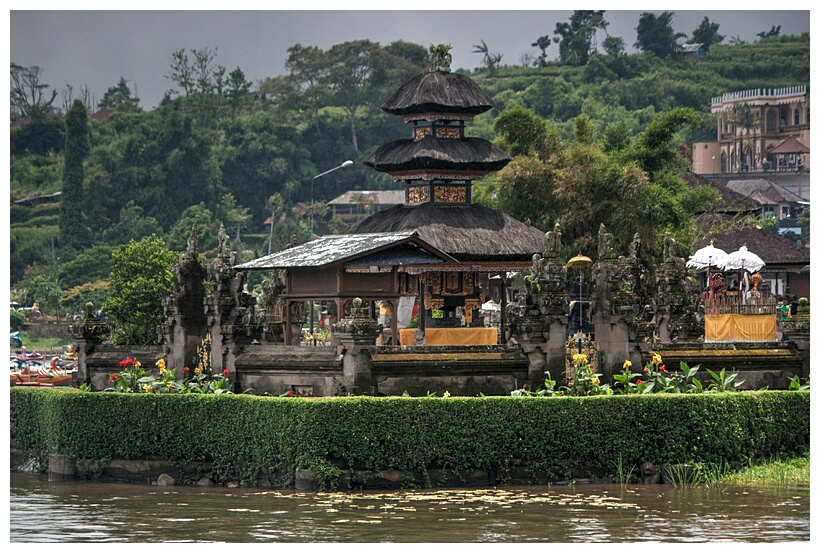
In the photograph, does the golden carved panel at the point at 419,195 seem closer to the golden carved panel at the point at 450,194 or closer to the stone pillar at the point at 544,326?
the golden carved panel at the point at 450,194

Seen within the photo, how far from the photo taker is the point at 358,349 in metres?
35.4

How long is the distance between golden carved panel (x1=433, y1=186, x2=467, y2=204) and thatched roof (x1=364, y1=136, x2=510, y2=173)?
26.2 inches

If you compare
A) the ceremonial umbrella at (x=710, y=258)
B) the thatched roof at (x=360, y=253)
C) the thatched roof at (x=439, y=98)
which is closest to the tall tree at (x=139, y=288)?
the thatched roof at (x=439, y=98)

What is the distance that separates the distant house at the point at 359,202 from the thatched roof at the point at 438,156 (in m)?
67.1

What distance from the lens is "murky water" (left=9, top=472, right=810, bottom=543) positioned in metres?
28.7

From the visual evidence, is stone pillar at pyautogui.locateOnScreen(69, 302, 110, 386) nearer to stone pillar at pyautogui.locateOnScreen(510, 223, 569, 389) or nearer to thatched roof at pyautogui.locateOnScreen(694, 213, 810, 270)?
stone pillar at pyautogui.locateOnScreen(510, 223, 569, 389)

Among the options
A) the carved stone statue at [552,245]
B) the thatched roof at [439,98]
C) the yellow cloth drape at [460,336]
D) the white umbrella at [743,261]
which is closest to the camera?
the carved stone statue at [552,245]

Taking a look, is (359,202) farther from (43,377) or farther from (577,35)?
(43,377)

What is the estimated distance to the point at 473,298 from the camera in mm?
44125

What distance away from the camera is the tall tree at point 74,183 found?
333 ft

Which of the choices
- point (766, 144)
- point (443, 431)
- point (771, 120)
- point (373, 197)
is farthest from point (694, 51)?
point (443, 431)

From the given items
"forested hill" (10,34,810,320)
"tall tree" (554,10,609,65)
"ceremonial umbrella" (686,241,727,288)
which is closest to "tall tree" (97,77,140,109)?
"forested hill" (10,34,810,320)

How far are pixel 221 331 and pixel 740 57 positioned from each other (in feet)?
353

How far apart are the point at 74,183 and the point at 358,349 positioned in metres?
71.2
